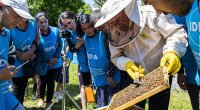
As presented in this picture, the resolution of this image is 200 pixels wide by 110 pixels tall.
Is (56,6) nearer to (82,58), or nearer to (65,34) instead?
(82,58)

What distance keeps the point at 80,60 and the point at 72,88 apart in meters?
3.02

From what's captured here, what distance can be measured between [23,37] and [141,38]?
2.61m

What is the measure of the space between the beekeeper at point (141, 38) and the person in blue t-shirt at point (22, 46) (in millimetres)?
2237

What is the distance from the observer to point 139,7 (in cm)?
329

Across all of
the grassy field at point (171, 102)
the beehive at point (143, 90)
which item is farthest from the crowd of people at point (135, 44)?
the grassy field at point (171, 102)

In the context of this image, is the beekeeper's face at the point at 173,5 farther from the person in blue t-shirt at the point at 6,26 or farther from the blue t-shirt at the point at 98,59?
the blue t-shirt at the point at 98,59

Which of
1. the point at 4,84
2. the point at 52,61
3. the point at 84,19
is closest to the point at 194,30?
the point at 4,84

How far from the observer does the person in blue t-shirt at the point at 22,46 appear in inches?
214

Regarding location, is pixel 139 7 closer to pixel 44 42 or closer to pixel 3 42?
pixel 3 42

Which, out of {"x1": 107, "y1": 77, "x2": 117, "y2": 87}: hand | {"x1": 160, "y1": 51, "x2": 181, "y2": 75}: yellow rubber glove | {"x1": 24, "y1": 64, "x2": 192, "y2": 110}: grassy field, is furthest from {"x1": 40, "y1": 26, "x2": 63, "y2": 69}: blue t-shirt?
{"x1": 160, "y1": 51, "x2": 181, "y2": 75}: yellow rubber glove

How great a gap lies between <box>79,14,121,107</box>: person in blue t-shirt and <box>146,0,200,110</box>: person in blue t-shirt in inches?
47.5

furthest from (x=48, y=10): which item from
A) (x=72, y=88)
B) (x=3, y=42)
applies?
(x=3, y=42)

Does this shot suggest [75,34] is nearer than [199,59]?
No

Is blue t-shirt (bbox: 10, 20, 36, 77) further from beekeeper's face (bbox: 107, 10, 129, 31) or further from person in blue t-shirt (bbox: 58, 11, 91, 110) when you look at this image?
beekeeper's face (bbox: 107, 10, 129, 31)
